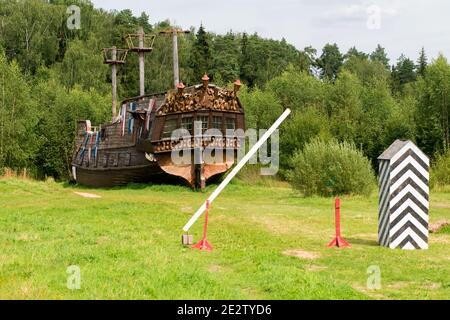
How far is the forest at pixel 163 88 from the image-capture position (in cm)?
4412

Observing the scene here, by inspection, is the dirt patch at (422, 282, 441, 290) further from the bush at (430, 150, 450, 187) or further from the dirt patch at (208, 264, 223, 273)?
the bush at (430, 150, 450, 187)

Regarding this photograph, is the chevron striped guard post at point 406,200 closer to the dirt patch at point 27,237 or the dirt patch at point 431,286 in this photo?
the dirt patch at point 431,286

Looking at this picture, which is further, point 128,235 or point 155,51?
point 155,51

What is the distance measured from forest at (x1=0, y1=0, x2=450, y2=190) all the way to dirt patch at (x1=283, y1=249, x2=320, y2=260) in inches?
665

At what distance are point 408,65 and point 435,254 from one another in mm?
88125

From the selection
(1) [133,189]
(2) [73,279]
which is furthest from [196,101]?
(2) [73,279]

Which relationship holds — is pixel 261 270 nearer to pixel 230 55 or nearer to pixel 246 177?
pixel 246 177

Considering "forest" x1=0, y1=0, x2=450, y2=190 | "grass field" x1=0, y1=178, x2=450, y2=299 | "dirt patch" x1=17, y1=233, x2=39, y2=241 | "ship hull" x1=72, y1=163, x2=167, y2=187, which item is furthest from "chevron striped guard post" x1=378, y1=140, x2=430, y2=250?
"ship hull" x1=72, y1=163, x2=167, y2=187

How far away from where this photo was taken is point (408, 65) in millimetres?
93125

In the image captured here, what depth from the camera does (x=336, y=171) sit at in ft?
77.6

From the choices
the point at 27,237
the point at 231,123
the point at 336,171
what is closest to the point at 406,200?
the point at 27,237

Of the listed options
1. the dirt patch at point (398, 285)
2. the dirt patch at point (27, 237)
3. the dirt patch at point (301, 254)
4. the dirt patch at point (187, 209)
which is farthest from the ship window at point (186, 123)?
the dirt patch at point (398, 285)

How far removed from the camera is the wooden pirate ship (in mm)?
28984
